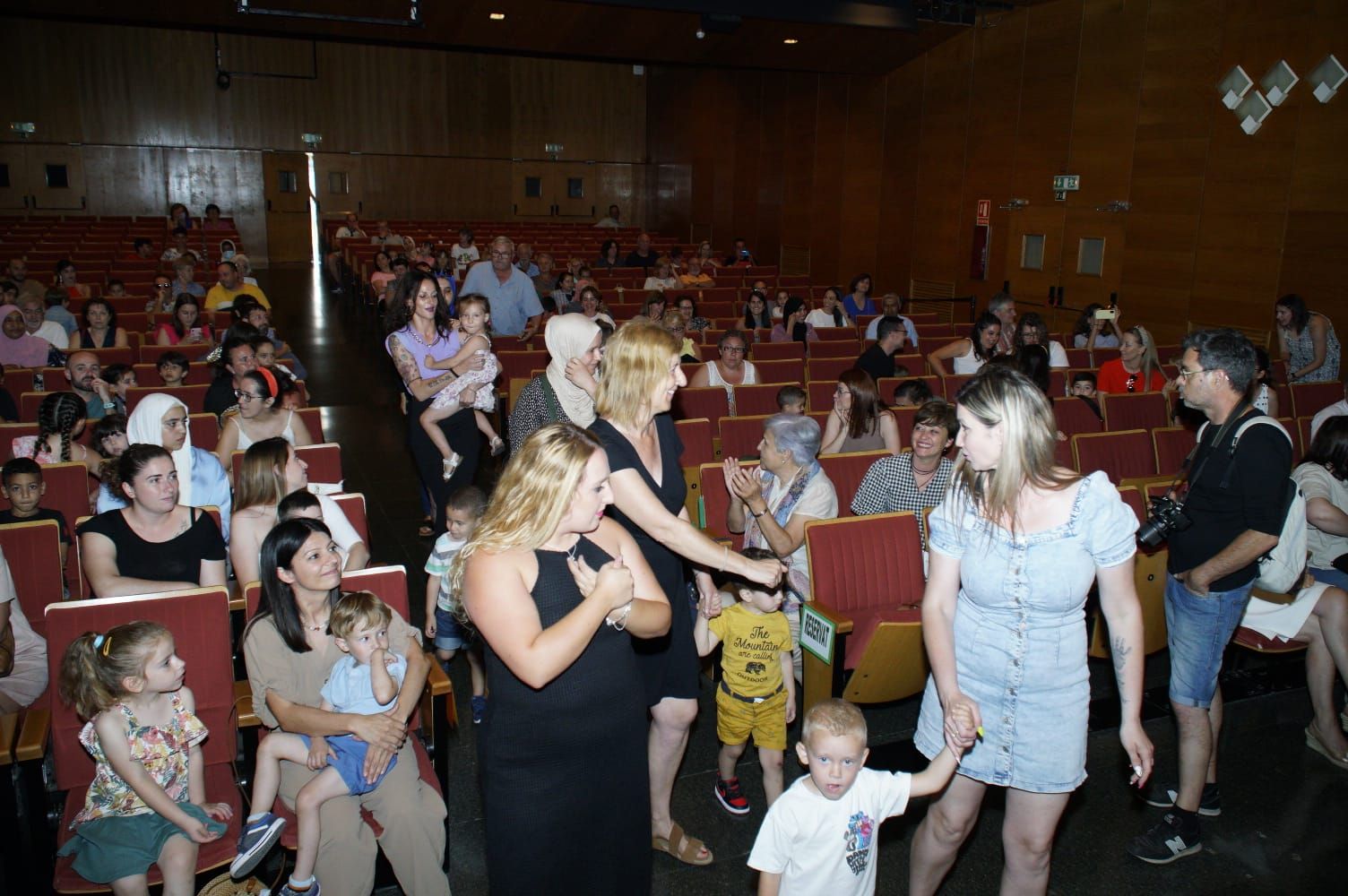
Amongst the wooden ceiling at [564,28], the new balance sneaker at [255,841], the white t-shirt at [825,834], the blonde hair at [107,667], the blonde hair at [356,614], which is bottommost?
the new balance sneaker at [255,841]

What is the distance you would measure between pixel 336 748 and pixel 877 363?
5352mm

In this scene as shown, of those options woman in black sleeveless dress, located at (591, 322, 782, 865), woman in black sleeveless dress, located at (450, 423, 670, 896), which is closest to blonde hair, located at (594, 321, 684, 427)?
woman in black sleeveless dress, located at (591, 322, 782, 865)

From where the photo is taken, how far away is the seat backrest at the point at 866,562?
3816 mm

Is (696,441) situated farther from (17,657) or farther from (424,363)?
(17,657)

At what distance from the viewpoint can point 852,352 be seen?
9453 mm

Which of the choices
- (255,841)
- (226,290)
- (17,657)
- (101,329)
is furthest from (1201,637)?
(226,290)

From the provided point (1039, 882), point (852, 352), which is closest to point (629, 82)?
point (852, 352)

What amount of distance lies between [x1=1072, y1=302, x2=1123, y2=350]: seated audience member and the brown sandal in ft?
24.5

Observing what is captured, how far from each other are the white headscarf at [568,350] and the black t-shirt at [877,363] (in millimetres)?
4051

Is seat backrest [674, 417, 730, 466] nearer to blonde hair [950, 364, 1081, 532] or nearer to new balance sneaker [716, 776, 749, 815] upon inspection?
new balance sneaker [716, 776, 749, 815]

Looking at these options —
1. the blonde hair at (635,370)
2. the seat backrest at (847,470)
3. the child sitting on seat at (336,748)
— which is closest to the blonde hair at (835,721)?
the blonde hair at (635,370)

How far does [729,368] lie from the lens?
279 inches

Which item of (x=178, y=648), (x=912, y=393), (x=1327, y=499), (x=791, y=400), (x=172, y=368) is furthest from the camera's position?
(x=172, y=368)

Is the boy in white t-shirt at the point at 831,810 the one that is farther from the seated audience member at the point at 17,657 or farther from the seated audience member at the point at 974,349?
the seated audience member at the point at 974,349
